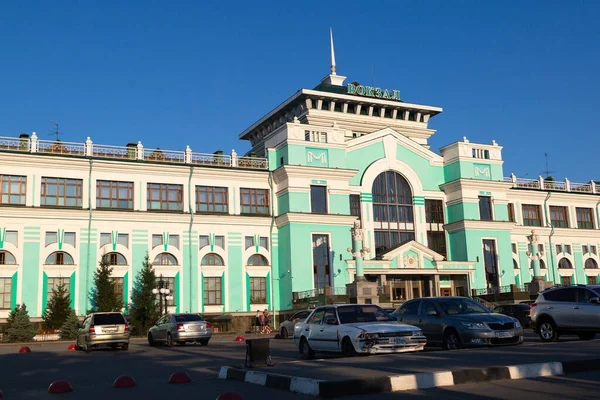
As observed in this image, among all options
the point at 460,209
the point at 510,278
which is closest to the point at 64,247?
the point at 460,209

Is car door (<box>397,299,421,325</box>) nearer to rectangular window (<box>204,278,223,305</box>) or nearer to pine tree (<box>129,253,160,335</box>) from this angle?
pine tree (<box>129,253,160,335</box>)

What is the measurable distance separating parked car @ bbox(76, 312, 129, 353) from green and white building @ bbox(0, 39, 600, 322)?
15.9 meters

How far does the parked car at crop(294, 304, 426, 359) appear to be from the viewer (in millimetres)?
16266

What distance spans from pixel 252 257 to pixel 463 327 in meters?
30.7

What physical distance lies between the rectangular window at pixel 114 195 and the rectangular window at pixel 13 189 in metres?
4.59

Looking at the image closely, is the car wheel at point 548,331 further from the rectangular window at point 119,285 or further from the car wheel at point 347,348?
the rectangular window at point 119,285

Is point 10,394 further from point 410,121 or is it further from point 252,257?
point 410,121

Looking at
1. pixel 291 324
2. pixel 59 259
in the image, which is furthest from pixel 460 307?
pixel 59 259

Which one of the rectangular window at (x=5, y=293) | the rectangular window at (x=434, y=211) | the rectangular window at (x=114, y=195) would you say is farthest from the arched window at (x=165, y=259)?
the rectangular window at (x=434, y=211)

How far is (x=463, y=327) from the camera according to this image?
18141 mm

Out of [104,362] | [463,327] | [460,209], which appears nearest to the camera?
[463,327]

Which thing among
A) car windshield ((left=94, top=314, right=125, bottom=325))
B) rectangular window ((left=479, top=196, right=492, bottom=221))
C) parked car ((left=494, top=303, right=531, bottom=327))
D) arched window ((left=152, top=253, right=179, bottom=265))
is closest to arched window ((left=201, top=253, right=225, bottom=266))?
arched window ((left=152, top=253, right=179, bottom=265))

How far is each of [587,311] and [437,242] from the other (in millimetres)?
34749

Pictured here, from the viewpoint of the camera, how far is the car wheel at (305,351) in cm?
1845
